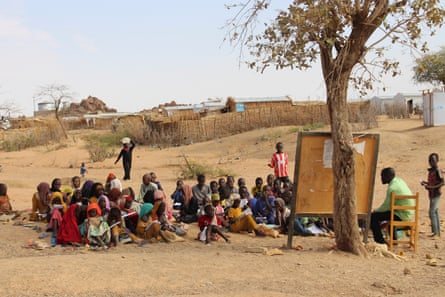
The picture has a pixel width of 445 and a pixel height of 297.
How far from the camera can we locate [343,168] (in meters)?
7.27

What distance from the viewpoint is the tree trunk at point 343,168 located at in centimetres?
718

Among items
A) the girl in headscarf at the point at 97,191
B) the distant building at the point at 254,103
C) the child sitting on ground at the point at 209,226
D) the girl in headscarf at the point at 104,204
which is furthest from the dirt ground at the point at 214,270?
the distant building at the point at 254,103

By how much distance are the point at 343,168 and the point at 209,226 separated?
2280 mm

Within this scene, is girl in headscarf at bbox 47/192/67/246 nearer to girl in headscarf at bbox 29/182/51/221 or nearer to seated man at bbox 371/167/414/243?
girl in headscarf at bbox 29/182/51/221

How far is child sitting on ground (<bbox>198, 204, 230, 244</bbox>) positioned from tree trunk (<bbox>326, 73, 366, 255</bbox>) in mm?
1839

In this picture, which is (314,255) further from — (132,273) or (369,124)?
(369,124)

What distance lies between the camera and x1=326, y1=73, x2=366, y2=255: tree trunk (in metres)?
7.18

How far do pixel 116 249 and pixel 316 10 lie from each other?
13.6ft

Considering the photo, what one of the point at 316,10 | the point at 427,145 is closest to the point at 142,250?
the point at 316,10

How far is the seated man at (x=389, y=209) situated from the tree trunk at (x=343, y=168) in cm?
79

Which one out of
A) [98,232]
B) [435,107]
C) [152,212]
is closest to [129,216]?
[152,212]

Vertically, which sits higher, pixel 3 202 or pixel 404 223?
pixel 404 223

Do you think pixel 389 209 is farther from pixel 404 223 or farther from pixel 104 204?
pixel 104 204

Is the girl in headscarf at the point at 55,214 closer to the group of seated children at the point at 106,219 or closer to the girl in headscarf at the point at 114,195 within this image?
the group of seated children at the point at 106,219
